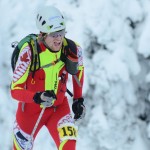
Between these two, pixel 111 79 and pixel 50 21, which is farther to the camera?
pixel 111 79

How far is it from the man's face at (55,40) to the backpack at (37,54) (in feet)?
0.43

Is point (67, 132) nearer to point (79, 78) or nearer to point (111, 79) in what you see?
point (79, 78)

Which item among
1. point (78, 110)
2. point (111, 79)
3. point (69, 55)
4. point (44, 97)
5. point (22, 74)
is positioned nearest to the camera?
point (44, 97)

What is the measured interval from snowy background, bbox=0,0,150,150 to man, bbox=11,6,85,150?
2.17 metres

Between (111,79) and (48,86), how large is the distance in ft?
8.53

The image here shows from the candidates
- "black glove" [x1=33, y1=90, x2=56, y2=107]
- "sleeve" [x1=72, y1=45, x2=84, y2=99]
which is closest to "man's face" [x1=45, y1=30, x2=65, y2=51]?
"sleeve" [x1=72, y1=45, x2=84, y2=99]

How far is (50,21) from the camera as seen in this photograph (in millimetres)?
4320

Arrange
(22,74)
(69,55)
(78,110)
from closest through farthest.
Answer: (22,74), (69,55), (78,110)

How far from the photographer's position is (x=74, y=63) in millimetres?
4504

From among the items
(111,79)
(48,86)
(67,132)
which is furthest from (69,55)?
(111,79)

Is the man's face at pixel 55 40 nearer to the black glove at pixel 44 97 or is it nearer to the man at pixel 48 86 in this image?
the man at pixel 48 86

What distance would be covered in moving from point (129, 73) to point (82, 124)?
1.12 meters

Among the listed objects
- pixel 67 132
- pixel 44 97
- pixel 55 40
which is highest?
pixel 55 40

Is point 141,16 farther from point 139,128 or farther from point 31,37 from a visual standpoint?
point 31,37
